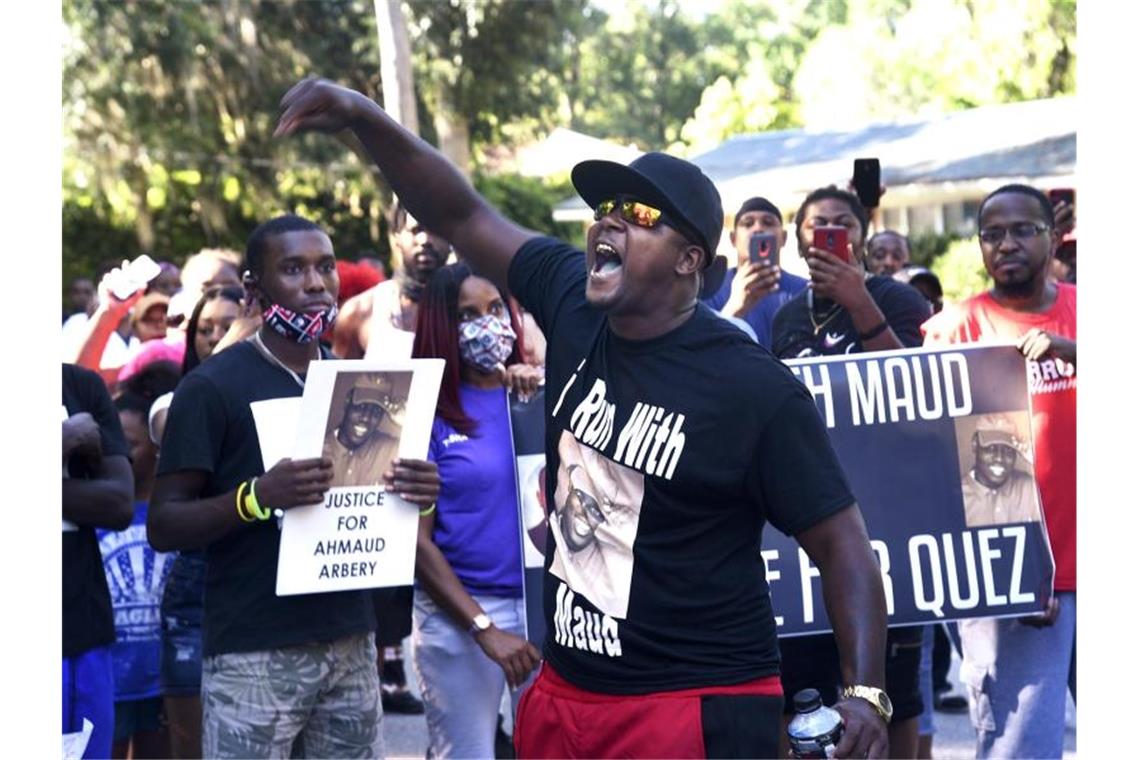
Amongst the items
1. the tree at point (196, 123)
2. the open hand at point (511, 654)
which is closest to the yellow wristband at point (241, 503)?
the open hand at point (511, 654)

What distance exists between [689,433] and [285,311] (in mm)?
1704

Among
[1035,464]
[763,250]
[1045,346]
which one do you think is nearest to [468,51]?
[763,250]

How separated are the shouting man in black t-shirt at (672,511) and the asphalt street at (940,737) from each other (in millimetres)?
4430

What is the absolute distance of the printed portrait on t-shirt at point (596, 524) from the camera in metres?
4.20

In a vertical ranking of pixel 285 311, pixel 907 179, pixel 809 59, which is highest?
Result: pixel 809 59

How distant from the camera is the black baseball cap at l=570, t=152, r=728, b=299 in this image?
4.22 metres

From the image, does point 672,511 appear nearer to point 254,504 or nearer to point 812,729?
point 812,729

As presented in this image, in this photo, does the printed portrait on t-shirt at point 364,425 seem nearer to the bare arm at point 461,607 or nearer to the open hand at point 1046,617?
the bare arm at point 461,607

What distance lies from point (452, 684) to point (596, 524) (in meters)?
1.83

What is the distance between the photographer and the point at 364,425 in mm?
5352

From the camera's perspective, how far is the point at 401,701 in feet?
31.6

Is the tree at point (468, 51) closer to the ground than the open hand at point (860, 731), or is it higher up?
higher up
